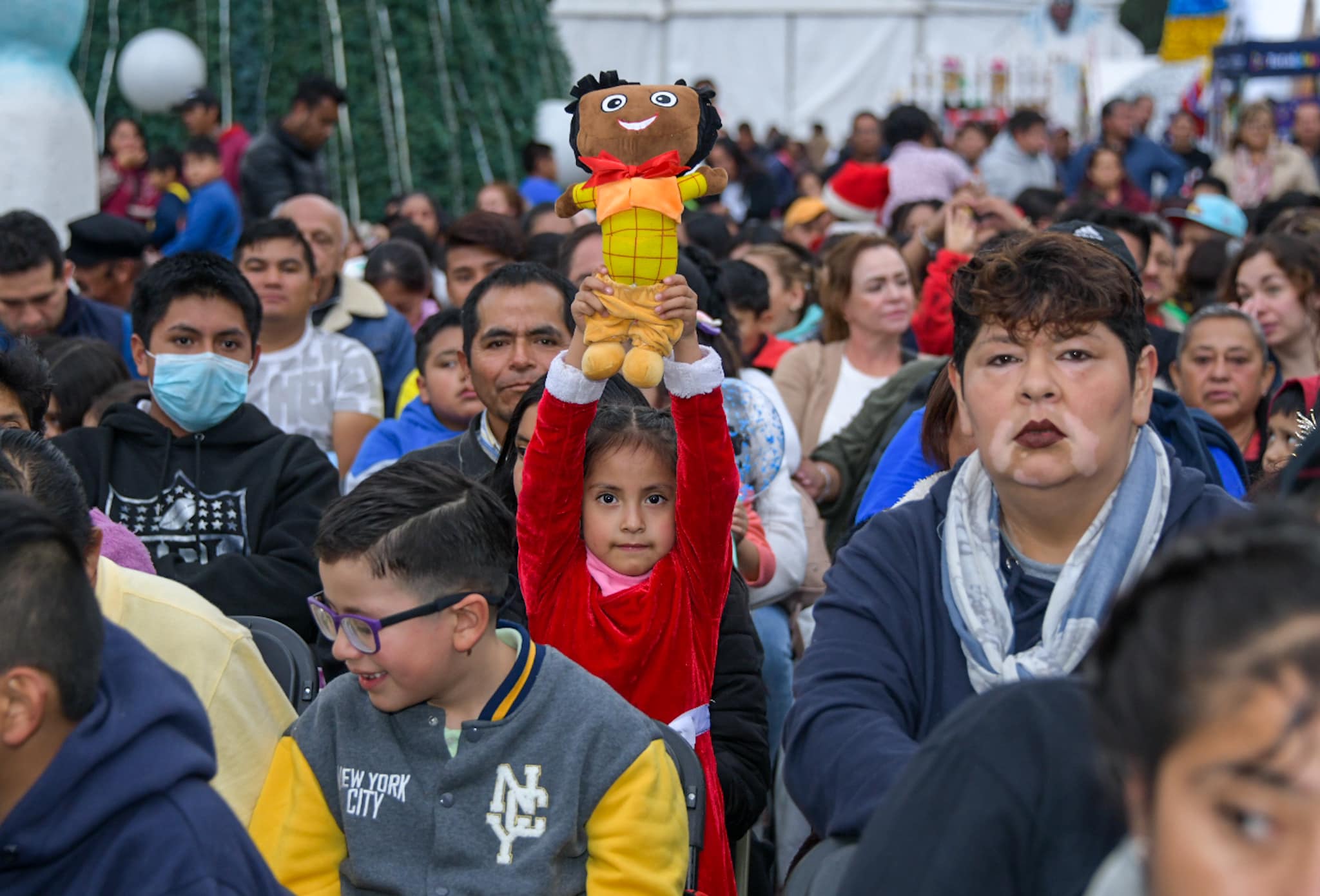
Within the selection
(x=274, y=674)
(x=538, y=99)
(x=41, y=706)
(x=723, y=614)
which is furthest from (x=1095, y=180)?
(x=41, y=706)

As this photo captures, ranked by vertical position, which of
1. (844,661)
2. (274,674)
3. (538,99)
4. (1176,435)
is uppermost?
(538,99)

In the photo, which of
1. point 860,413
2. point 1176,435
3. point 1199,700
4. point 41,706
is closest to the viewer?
point 1199,700

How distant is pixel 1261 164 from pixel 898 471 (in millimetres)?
10581

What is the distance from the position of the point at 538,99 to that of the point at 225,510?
383 inches

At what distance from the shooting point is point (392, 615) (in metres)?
2.61

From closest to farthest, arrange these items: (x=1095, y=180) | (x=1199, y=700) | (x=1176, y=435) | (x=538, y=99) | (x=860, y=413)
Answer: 1. (x=1199, y=700)
2. (x=1176, y=435)
3. (x=860, y=413)
4. (x=1095, y=180)
5. (x=538, y=99)

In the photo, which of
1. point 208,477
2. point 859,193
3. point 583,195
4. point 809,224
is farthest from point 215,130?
point 583,195

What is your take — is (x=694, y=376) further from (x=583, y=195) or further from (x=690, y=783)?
(x=690, y=783)

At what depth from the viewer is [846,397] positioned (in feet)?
20.4

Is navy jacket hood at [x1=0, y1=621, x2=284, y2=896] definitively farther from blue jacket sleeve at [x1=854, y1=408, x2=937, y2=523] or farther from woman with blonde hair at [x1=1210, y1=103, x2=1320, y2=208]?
woman with blonde hair at [x1=1210, y1=103, x2=1320, y2=208]

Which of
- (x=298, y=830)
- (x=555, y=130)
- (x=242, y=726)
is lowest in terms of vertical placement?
(x=298, y=830)

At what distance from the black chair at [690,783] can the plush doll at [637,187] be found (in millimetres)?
738

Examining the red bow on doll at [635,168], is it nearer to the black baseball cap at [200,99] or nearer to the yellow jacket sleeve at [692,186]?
the yellow jacket sleeve at [692,186]

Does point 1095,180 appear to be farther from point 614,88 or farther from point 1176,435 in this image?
point 614,88
